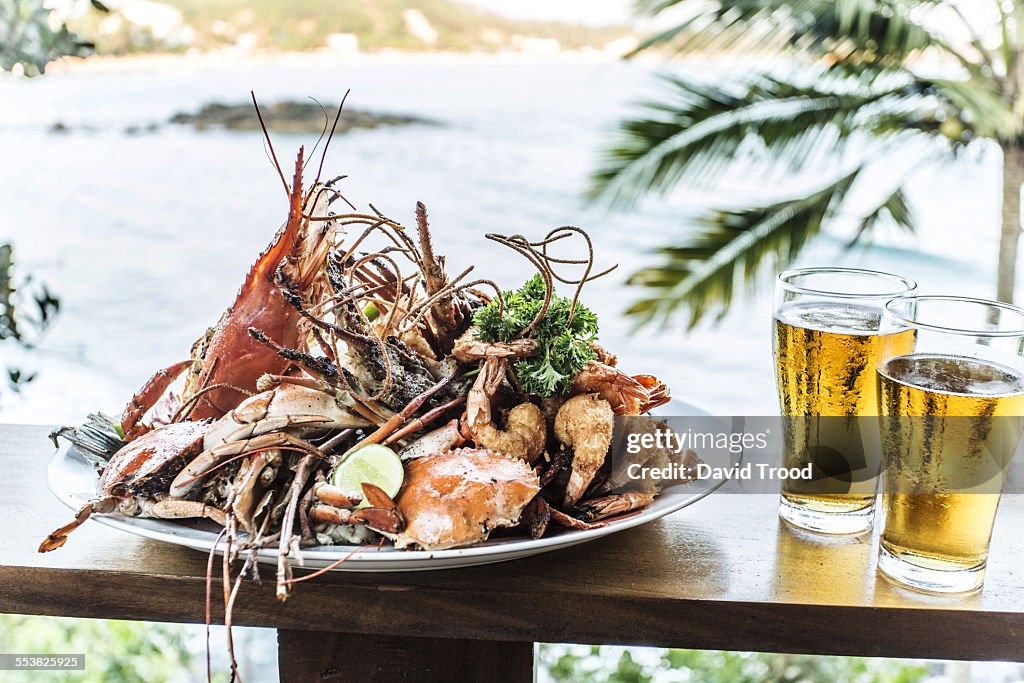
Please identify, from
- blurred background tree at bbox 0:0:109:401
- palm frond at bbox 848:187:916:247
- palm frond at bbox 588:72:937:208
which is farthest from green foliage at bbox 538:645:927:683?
blurred background tree at bbox 0:0:109:401

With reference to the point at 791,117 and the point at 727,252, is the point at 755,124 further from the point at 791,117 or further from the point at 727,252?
the point at 727,252

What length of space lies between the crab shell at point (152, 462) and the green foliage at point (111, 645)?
230cm

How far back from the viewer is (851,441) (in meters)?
1.04

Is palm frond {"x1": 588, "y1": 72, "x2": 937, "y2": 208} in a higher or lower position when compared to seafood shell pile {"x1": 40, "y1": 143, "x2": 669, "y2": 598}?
higher

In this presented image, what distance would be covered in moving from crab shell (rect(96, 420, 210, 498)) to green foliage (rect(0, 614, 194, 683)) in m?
2.30

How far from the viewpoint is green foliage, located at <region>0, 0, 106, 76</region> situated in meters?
1.51

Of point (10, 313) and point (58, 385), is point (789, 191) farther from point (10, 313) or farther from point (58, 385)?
point (10, 313)

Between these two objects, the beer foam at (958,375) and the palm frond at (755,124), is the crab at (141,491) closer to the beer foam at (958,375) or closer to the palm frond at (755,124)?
the beer foam at (958,375)

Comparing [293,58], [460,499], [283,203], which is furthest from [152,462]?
[293,58]

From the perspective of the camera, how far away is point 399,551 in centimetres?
85

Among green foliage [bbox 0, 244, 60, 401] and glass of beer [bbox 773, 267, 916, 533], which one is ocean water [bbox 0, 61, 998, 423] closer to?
green foliage [bbox 0, 244, 60, 401]

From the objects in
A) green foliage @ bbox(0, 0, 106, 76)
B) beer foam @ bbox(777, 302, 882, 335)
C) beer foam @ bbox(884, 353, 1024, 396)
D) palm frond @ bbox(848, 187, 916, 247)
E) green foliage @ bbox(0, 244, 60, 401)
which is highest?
green foliage @ bbox(0, 0, 106, 76)

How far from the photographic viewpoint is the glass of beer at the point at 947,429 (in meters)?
0.85

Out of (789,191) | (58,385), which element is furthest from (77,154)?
(789,191)
